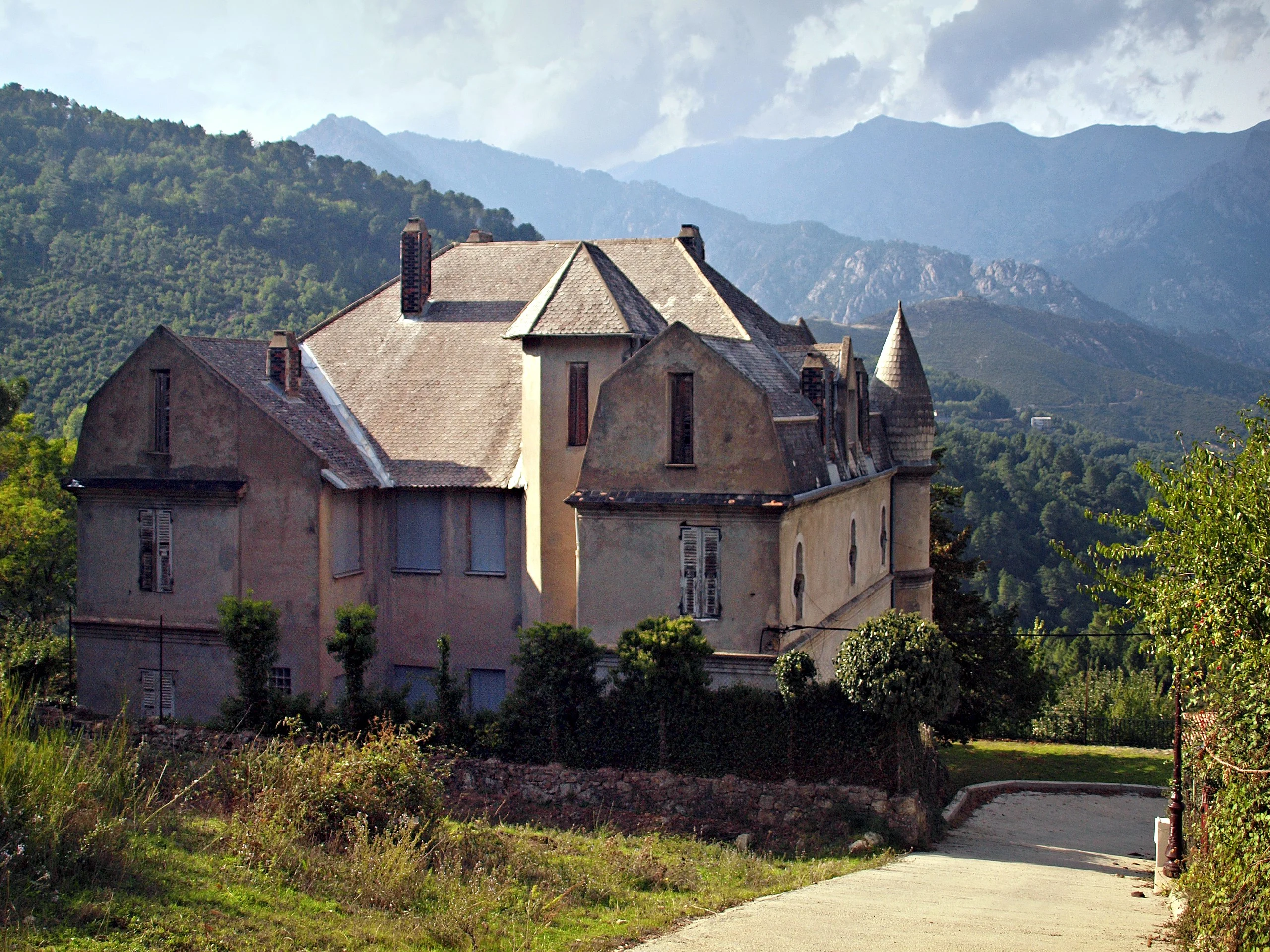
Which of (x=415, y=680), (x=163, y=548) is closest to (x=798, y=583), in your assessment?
(x=415, y=680)

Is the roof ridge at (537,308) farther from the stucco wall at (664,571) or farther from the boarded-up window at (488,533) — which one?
the stucco wall at (664,571)

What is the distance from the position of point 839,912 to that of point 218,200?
91234 millimetres

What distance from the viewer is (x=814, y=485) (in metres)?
30.1

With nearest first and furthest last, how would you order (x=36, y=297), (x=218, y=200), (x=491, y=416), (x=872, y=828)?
(x=872, y=828)
(x=491, y=416)
(x=36, y=297)
(x=218, y=200)

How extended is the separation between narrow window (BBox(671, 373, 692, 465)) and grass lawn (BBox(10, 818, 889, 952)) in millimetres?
10119

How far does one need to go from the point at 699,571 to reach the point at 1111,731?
24.6 meters

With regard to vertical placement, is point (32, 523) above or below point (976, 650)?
above

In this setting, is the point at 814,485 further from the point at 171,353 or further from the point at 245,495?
the point at 171,353

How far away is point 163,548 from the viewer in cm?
3259

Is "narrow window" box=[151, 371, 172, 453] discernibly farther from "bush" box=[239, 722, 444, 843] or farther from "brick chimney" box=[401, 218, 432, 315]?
"bush" box=[239, 722, 444, 843]

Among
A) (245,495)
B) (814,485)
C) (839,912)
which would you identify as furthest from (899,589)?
(839,912)

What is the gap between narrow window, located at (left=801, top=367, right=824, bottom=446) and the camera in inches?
1266

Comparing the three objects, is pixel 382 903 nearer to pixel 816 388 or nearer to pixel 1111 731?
pixel 816 388

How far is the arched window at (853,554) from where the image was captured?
115 ft
